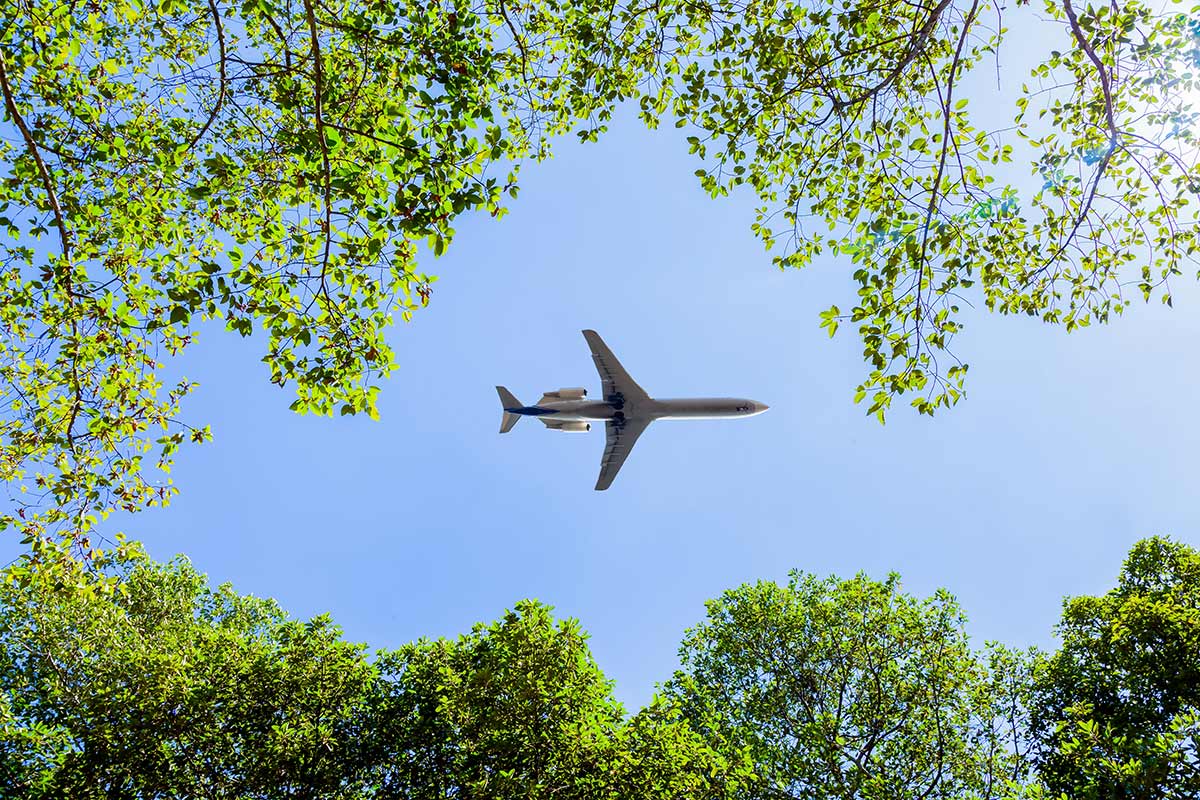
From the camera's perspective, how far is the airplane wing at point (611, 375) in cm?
2278

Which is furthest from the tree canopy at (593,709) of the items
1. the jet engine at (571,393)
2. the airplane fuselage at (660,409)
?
the jet engine at (571,393)

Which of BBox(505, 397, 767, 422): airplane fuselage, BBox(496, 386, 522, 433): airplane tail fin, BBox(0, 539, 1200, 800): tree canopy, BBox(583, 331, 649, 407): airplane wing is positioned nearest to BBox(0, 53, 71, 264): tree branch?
BBox(0, 539, 1200, 800): tree canopy

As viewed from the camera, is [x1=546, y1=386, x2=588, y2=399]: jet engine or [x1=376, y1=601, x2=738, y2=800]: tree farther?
[x1=546, y1=386, x2=588, y2=399]: jet engine

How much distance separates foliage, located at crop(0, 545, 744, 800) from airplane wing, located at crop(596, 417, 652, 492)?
8.91 meters

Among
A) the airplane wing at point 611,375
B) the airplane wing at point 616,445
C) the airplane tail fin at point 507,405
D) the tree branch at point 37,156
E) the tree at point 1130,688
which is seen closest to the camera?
the tree branch at point 37,156

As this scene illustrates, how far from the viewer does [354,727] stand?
52.3ft

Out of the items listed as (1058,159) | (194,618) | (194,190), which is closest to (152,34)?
(194,190)

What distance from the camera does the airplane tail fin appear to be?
96.7 ft

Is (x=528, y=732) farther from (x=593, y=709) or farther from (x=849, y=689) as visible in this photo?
(x=849, y=689)

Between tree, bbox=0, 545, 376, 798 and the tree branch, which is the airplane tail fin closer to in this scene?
tree, bbox=0, 545, 376, 798

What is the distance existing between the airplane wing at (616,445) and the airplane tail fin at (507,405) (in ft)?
20.1

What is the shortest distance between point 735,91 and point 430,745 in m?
14.7

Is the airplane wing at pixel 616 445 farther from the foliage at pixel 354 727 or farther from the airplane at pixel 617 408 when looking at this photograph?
the foliage at pixel 354 727

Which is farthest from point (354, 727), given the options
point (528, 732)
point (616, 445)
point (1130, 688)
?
point (1130, 688)
